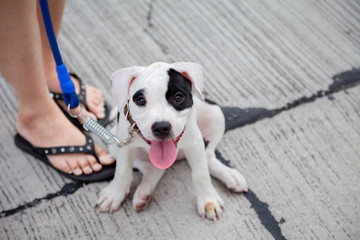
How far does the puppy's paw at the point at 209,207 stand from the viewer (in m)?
2.08

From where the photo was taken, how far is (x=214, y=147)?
7.38 ft

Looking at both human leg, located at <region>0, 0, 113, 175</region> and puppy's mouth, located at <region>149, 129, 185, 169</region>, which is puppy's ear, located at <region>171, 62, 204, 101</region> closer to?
puppy's mouth, located at <region>149, 129, 185, 169</region>

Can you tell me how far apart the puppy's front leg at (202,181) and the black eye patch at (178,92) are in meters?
0.25

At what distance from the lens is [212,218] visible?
2088mm

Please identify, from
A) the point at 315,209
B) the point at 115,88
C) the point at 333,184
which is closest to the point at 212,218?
the point at 315,209

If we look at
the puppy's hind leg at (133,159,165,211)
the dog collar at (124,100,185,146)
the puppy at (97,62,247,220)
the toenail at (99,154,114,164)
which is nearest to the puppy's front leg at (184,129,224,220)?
the puppy at (97,62,247,220)

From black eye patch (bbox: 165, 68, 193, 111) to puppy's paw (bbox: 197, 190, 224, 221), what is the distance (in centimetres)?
63

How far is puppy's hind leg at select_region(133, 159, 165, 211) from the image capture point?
2.10m

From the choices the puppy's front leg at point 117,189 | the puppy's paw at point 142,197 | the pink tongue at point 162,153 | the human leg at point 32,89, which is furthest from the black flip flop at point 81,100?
the pink tongue at point 162,153

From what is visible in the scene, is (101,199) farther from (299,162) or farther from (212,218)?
(299,162)

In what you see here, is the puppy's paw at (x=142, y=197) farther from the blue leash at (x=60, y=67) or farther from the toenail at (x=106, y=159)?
the blue leash at (x=60, y=67)

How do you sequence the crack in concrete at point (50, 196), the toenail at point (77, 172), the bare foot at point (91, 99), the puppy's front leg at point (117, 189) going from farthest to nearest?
the bare foot at point (91, 99), the toenail at point (77, 172), the crack in concrete at point (50, 196), the puppy's front leg at point (117, 189)

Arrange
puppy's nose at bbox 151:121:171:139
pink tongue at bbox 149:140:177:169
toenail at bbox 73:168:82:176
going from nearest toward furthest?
puppy's nose at bbox 151:121:171:139
pink tongue at bbox 149:140:177:169
toenail at bbox 73:168:82:176

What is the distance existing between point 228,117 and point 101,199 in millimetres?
977
